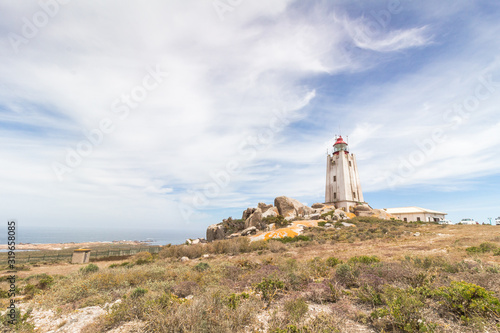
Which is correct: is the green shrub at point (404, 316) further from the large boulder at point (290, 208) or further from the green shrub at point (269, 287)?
the large boulder at point (290, 208)

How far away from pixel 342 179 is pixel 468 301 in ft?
142

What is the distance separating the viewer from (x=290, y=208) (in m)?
41.1

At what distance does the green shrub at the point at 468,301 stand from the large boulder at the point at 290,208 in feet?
115

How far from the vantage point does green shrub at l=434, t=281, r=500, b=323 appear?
4.52m

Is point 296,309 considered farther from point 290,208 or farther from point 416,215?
point 416,215

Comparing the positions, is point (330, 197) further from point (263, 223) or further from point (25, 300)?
point (25, 300)

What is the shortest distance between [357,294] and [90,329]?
714cm

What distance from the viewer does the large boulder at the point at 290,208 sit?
4044 centimetres

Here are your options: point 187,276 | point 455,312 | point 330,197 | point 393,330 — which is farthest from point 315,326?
point 330,197

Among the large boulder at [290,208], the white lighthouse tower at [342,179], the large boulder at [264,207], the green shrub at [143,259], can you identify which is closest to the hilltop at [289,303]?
the green shrub at [143,259]

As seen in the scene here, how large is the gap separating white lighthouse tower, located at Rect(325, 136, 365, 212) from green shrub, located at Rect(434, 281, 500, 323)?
41.2 meters

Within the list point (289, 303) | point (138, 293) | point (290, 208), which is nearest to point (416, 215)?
point (290, 208)

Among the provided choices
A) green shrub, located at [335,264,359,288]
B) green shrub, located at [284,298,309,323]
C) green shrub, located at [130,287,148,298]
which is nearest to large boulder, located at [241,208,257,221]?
green shrub, located at [335,264,359,288]

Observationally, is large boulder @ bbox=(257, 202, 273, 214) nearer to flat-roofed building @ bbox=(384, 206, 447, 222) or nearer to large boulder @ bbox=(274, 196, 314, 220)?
large boulder @ bbox=(274, 196, 314, 220)
